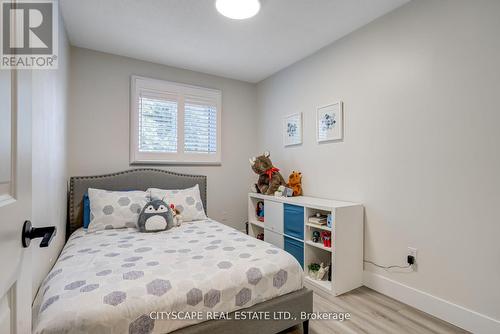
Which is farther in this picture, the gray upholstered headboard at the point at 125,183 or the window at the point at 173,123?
the window at the point at 173,123

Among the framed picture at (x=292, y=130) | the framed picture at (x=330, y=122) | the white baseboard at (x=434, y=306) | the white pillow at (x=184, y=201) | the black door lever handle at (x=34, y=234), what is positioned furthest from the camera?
the framed picture at (x=292, y=130)

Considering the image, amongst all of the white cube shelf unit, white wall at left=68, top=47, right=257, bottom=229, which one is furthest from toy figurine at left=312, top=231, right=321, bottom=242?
white wall at left=68, top=47, right=257, bottom=229

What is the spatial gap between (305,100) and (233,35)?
3.80 feet

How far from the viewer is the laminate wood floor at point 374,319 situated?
1.79 meters

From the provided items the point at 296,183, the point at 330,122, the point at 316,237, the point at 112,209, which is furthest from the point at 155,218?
the point at 330,122

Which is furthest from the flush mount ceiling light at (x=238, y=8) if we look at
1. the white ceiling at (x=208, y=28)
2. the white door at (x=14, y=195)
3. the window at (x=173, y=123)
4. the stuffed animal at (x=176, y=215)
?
the stuffed animal at (x=176, y=215)

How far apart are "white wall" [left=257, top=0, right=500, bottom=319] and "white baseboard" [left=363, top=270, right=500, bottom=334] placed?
45mm

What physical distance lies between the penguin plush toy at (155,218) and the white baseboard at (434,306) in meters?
1.98

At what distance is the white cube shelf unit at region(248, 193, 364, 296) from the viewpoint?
2.29m

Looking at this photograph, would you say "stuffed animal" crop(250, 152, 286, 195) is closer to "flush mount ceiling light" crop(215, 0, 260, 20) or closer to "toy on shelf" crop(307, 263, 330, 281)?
"toy on shelf" crop(307, 263, 330, 281)

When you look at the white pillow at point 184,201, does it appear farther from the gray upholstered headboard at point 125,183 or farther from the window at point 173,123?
the window at point 173,123

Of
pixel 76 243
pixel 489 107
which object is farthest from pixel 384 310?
pixel 76 243

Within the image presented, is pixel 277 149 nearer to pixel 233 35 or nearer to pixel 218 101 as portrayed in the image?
pixel 218 101

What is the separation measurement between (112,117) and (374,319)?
10.9ft
